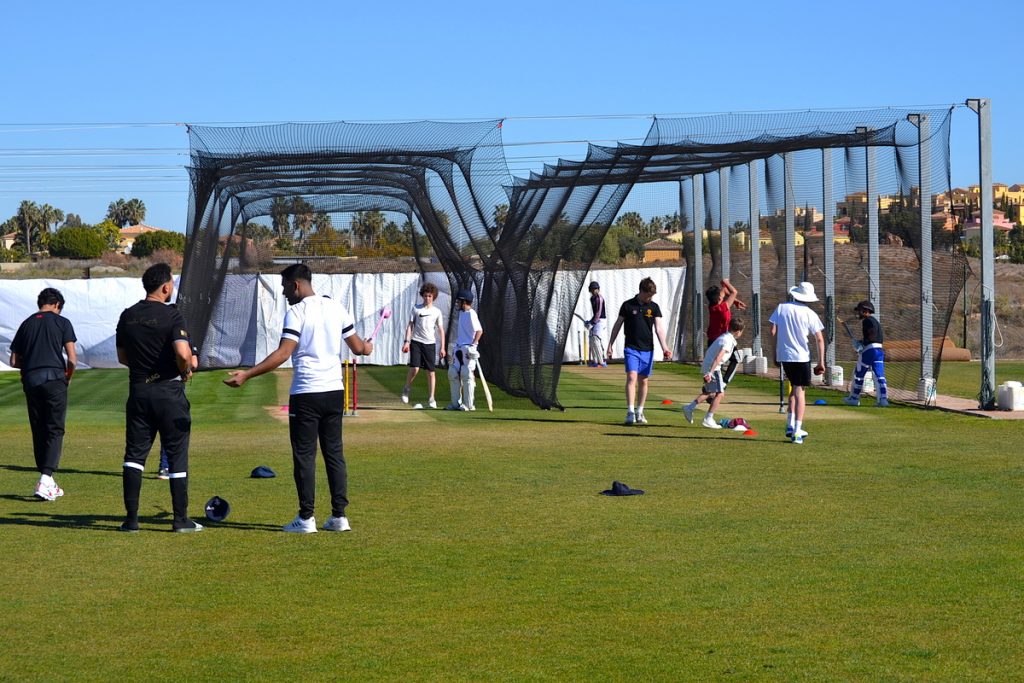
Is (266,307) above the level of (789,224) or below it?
below

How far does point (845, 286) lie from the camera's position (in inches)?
899

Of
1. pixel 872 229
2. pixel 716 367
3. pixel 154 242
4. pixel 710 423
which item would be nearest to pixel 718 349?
pixel 716 367

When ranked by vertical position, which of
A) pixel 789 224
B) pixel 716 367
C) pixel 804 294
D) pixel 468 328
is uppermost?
pixel 789 224

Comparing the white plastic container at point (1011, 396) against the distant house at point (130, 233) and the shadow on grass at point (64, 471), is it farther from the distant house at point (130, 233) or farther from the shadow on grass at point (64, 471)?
the distant house at point (130, 233)

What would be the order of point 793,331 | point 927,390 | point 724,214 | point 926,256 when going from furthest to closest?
point 724,214 → point 926,256 → point 927,390 → point 793,331

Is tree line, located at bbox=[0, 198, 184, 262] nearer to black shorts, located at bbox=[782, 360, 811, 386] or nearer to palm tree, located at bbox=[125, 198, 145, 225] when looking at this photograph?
palm tree, located at bbox=[125, 198, 145, 225]

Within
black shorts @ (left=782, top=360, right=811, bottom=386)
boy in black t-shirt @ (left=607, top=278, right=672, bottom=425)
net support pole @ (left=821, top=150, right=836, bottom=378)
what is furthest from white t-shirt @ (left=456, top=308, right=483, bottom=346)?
net support pole @ (left=821, top=150, right=836, bottom=378)

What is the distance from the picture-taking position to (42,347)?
1118 centimetres

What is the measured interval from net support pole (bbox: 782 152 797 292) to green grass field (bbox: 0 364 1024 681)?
10.0m

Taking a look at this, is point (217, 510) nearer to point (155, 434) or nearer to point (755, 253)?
point (155, 434)

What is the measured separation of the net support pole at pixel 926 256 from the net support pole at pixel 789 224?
3377 mm

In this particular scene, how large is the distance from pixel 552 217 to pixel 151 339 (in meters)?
9.42

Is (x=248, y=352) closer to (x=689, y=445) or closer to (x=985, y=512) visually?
(x=689, y=445)

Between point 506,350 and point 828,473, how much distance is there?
865cm
